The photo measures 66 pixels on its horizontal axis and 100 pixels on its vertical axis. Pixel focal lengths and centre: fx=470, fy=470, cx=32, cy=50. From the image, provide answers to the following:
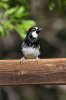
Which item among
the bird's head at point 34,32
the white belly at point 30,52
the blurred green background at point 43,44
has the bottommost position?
the blurred green background at point 43,44

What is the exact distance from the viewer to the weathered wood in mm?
3160

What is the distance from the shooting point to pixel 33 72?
3.19m

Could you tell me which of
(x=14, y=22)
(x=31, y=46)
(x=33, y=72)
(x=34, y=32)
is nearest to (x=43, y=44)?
(x=14, y=22)

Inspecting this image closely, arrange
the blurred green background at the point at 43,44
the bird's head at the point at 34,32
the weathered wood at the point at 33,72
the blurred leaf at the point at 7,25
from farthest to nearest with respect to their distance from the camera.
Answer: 1. the blurred green background at the point at 43,44
2. the blurred leaf at the point at 7,25
3. the bird's head at the point at 34,32
4. the weathered wood at the point at 33,72

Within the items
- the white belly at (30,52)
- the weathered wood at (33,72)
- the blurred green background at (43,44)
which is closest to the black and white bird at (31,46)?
the white belly at (30,52)

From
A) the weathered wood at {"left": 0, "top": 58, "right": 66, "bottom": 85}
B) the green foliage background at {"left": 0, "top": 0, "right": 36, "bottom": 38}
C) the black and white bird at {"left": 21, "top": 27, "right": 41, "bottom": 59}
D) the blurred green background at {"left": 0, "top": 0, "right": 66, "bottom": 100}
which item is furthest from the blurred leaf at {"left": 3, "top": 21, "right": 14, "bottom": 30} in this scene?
the blurred green background at {"left": 0, "top": 0, "right": 66, "bottom": 100}

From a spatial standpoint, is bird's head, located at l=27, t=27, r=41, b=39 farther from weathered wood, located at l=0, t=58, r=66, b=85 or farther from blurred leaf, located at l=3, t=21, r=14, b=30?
weathered wood, located at l=0, t=58, r=66, b=85

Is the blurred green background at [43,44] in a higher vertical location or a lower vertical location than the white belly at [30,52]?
lower

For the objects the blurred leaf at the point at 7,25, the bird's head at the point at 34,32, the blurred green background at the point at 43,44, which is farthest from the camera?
the blurred green background at the point at 43,44

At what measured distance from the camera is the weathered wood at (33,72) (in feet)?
10.4

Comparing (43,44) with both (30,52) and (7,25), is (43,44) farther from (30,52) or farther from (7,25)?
(30,52)

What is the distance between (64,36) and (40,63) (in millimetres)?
5382

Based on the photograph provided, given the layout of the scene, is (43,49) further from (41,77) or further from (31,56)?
(41,77)

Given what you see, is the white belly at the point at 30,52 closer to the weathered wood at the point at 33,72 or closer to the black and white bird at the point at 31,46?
the black and white bird at the point at 31,46
